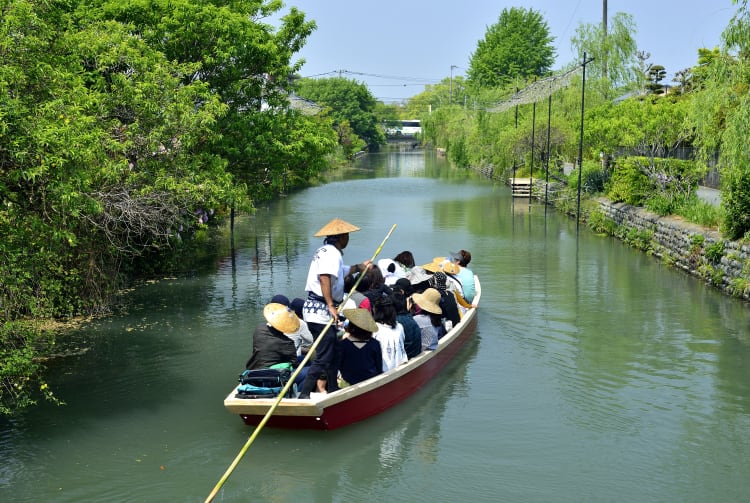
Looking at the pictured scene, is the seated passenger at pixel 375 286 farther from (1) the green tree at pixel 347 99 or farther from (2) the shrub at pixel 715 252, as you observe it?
(1) the green tree at pixel 347 99

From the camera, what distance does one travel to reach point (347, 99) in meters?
89.1

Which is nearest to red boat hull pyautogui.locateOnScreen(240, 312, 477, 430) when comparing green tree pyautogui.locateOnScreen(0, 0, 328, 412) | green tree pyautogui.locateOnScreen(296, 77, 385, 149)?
green tree pyautogui.locateOnScreen(0, 0, 328, 412)

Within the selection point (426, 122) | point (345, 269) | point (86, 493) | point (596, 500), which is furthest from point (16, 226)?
point (426, 122)

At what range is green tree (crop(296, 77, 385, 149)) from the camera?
8756 centimetres

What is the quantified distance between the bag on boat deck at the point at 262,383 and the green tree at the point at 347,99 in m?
77.2

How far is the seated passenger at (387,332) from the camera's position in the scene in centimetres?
884

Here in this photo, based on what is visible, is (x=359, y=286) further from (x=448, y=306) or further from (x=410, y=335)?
(x=410, y=335)

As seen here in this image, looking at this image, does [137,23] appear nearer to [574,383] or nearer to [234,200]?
[234,200]

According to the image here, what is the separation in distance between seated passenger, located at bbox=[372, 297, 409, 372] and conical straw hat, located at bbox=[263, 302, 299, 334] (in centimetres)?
87

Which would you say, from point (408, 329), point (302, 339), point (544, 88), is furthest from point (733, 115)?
point (544, 88)

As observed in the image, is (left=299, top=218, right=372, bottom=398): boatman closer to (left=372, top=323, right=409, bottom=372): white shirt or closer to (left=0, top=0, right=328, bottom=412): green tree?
(left=372, top=323, right=409, bottom=372): white shirt

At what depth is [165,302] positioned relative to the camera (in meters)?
14.7

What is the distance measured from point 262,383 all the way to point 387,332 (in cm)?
157

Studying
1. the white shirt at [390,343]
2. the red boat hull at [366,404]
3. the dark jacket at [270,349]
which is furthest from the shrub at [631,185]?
the dark jacket at [270,349]
